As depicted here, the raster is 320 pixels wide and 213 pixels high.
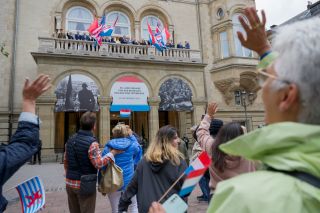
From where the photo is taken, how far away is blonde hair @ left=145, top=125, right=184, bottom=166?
121 inches

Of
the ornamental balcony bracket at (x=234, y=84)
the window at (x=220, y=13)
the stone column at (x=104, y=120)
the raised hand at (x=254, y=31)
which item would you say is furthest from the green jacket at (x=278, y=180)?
the window at (x=220, y=13)

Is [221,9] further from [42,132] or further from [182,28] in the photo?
[42,132]

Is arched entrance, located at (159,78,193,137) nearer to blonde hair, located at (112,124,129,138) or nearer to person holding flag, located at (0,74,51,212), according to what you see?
blonde hair, located at (112,124,129,138)

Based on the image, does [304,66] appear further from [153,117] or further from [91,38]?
[91,38]

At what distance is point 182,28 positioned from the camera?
22.3m

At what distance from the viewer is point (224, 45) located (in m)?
22.0

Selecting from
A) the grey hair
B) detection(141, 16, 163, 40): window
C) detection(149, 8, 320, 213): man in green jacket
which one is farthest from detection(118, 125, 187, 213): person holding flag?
detection(141, 16, 163, 40): window

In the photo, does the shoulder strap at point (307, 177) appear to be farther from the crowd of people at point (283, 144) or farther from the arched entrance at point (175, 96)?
the arched entrance at point (175, 96)

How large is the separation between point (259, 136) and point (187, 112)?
19698 millimetres

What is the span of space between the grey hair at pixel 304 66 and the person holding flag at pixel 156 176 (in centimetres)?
211

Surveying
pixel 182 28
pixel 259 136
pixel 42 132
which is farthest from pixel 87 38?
pixel 259 136

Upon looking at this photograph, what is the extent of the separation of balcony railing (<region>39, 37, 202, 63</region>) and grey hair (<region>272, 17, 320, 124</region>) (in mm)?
16790

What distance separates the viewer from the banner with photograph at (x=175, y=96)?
1850cm

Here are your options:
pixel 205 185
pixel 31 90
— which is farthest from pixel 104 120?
pixel 31 90
